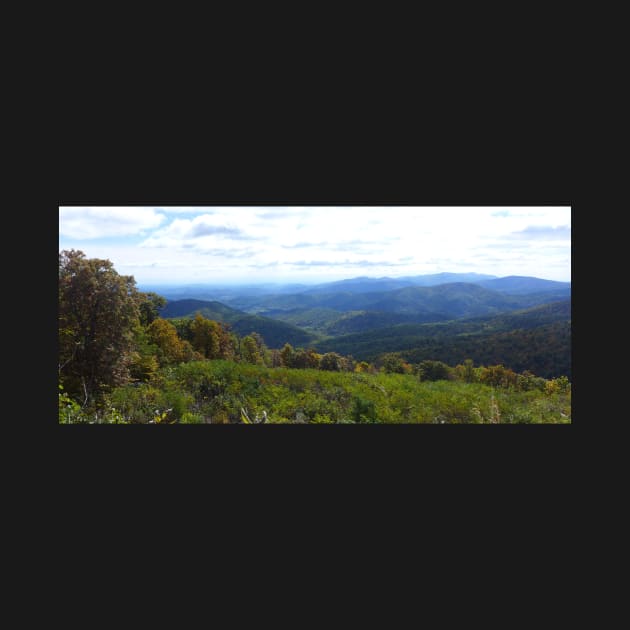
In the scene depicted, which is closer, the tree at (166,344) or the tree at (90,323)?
the tree at (90,323)

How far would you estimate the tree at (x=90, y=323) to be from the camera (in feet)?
19.3

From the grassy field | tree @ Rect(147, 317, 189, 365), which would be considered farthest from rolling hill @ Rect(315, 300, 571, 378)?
tree @ Rect(147, 317, 189, 365)

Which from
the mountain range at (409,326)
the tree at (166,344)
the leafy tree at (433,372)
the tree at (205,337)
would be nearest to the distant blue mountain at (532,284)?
the mountain range at (409,326)

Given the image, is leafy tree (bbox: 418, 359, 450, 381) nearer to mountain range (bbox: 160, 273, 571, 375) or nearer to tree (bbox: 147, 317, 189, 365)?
mountain range (bbox: 160, 273, 571, 375)

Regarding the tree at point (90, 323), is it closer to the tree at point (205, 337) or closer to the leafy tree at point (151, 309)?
the leafy tree at point (151, 309)

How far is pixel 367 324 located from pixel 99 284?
17479 cm

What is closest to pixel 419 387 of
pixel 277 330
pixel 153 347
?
pixel 153 347

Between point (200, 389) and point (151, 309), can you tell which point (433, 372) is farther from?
point (151, 309)

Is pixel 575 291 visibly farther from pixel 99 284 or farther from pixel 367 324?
pixel 367 324

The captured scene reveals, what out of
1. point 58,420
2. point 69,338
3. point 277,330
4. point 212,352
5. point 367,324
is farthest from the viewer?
point 367,324

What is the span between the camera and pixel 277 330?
132 m

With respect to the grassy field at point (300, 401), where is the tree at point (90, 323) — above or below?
above

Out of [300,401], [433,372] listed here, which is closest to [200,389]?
[300,401]

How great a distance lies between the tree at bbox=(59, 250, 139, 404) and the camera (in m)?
5.87
